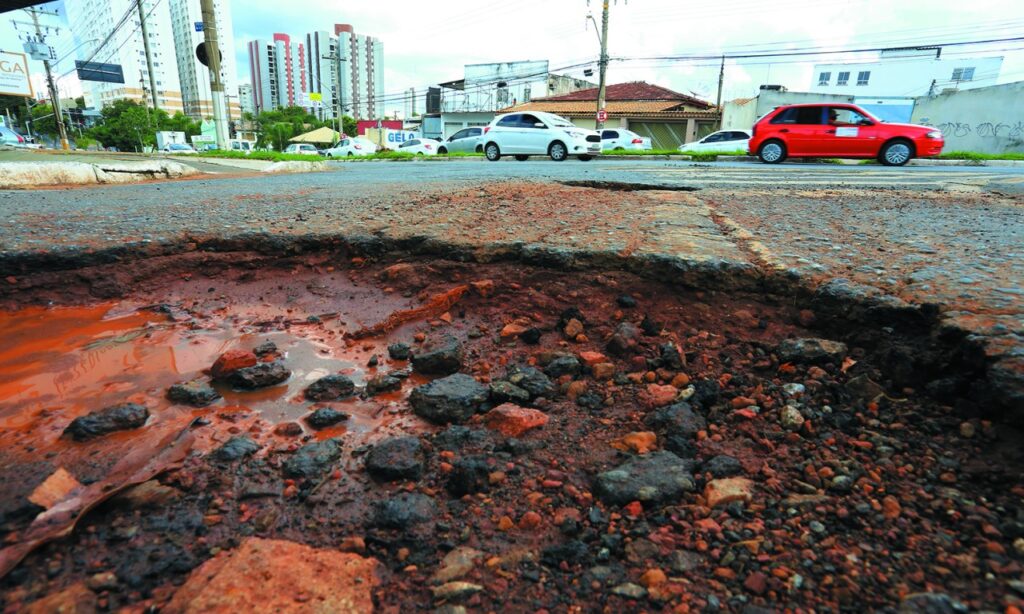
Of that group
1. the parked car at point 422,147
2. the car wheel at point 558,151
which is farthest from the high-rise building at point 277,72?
the car wheel at point 558,151

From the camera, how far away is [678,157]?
15.5m

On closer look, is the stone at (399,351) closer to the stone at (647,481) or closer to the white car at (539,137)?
the stone at (647,481)

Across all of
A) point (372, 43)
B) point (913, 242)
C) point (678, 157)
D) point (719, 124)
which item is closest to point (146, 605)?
point (913, 242)

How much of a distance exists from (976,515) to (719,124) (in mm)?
33901

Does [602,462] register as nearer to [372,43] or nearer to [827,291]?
[827,291]

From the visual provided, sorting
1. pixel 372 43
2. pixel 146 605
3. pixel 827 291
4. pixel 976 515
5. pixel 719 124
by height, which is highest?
pixel 372 43

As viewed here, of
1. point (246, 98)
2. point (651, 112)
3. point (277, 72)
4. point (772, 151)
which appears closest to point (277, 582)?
point (772, 151)

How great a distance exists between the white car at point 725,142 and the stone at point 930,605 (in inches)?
787

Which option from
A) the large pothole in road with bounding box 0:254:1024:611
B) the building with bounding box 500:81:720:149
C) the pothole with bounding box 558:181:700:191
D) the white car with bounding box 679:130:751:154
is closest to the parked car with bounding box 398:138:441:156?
the white car with bounding box 679:130:751:154

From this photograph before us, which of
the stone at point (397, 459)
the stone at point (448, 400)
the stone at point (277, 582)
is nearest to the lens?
the stone at point (277, 582)

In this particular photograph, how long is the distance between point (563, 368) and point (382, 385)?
57 centimetres

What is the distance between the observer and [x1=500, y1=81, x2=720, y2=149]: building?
104ft

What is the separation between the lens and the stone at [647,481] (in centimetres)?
116

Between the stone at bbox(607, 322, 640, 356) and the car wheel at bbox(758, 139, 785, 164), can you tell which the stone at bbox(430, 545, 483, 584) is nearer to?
the stone at bbox(607, 322, 640, 356)
